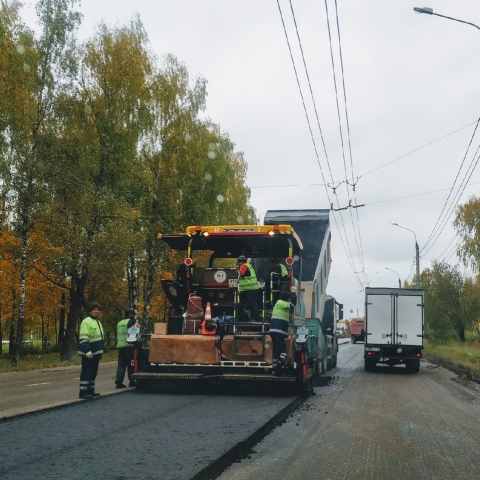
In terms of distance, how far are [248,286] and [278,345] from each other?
4.57ft

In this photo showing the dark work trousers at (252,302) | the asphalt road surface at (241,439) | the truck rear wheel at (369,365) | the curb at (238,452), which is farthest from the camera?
the truck rear wheel at (369,365)

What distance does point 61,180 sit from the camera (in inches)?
1046

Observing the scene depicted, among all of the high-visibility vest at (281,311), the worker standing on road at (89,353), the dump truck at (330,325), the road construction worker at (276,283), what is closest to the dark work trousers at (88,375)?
the worker standing on road at (89,353)

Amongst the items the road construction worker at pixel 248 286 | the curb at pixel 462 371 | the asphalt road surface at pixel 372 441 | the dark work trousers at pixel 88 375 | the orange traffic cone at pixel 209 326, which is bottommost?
the curb at pixel 462 371

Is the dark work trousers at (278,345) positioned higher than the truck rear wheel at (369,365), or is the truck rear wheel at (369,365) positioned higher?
the dark work trousers at (278,345)

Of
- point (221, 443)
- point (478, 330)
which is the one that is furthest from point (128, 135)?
point (478, 330)

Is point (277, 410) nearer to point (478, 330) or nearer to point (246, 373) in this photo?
point (246, 373)

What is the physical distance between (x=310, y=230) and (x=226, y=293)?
6.93 m

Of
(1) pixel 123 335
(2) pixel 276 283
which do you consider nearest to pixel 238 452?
(2) pixel 276 283

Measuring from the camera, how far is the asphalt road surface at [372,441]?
641 cm

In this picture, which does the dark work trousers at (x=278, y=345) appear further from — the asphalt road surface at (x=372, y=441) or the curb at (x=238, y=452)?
the curb at (x=238, y=452)

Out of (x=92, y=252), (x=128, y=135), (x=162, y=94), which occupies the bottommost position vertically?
(x=92, y=252)

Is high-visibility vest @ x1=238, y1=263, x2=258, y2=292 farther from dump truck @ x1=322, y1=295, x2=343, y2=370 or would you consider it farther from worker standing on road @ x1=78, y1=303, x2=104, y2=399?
dump truck @ x1=322, y1=295, x2=343, y2=370

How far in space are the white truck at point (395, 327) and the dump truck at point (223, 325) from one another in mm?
8672
